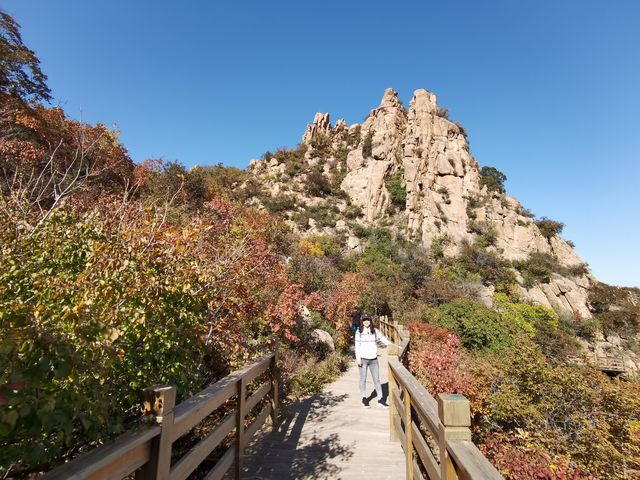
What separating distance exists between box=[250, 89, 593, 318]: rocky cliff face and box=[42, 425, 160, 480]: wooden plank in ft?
106

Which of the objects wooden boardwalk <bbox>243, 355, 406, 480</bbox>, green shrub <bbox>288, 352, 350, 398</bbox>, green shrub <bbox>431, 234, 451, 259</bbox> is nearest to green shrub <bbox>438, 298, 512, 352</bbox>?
green shrub <bbox>288, 352, 350, 398</bbox>

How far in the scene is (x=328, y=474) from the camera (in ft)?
12.8

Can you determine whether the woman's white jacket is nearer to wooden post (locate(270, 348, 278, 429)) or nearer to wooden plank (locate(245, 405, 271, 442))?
wooden post (locate(270, 348, 278, 429))

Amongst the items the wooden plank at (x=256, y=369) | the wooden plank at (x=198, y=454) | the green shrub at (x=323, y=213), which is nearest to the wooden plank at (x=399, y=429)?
the wooden plank at (x=256, y=369)

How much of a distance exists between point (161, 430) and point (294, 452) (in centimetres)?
316

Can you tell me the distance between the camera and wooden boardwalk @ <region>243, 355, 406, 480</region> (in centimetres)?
396

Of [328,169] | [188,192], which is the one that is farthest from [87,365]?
[328,169]

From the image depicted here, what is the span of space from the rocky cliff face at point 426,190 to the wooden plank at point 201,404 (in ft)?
101

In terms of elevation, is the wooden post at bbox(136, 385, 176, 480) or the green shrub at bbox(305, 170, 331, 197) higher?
the green shrub at bbox(305, 170, 331, 197)

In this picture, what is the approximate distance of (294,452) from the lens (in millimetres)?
4473

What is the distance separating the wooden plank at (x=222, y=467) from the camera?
2857mm

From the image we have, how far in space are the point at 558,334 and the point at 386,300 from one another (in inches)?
396

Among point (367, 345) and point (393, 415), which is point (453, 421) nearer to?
point (393, 415)

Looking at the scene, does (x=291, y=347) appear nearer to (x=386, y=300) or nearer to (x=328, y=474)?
(x=328, y=474)
